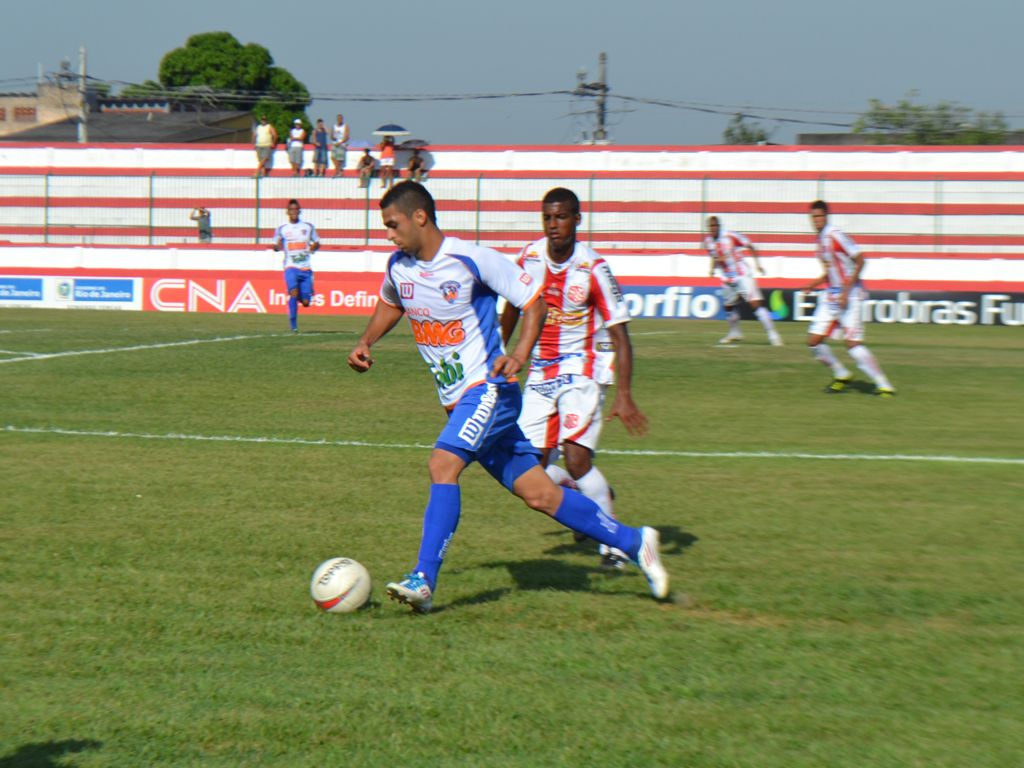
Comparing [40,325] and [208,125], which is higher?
[208,125]

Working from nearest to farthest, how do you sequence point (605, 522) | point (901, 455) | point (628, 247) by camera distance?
point (605, 522)
point (901, 455)
point (628, 247)

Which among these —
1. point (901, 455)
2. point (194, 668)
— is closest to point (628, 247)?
point (901, 455)

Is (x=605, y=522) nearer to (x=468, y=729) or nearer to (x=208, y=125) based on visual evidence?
(x=468, y=729)

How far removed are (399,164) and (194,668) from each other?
139 feet

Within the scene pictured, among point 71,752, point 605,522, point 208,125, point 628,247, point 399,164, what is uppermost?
point 208,125

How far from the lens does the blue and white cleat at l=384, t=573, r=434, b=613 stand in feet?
18.2

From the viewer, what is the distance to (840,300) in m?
15.3

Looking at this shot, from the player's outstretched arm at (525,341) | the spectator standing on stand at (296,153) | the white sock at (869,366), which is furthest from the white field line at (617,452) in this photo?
the spectator standing on stand at (296,153)

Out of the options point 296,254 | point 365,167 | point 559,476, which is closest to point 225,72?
point 365,167

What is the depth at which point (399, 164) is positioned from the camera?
46.1 metres

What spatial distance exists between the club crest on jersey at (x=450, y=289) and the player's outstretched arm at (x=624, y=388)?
128 cm

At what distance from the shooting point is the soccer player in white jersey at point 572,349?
23.7 feet

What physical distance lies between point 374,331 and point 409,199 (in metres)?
0.93

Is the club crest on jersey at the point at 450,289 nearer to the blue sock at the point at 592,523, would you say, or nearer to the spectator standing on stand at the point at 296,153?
the blue sock at the point at 592,523
